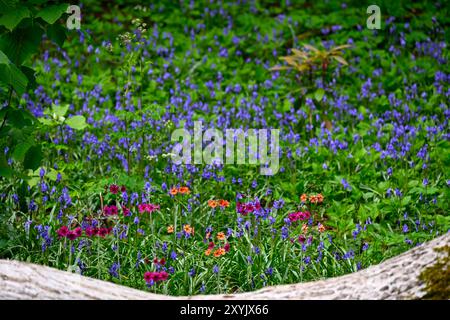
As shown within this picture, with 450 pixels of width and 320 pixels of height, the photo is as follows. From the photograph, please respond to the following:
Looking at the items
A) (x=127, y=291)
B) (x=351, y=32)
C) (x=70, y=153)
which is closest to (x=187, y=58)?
(x=351, y=32)

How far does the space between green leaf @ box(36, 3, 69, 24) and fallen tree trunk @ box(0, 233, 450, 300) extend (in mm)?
1455

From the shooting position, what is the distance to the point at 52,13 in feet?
12.1

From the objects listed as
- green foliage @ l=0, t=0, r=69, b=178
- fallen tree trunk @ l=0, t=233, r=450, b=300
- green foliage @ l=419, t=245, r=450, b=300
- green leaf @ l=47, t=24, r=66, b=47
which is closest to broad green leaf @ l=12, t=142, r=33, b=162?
green foliage @ l=0, t=0, r=69, b=178

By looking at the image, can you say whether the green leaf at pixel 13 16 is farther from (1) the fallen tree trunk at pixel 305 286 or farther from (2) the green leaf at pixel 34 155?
(1) the fallen tree trunk at pixel 305 286

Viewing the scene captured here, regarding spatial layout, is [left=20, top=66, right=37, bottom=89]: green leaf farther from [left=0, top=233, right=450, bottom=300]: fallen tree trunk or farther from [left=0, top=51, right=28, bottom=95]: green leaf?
[left=0, top=233, right=450, bottom=300]: fallen tree trunk

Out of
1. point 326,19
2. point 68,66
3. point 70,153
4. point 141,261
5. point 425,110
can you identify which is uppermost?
point 326,19

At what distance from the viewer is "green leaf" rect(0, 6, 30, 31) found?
3602 millimetres

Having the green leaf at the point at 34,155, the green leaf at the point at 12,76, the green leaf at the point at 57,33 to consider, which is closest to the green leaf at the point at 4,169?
the green leaf at the point at 34,155

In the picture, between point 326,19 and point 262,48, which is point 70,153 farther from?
point 326,19

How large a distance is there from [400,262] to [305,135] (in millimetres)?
3688

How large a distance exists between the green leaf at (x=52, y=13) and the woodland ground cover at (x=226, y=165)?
1.28 feet

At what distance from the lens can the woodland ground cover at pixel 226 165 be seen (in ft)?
13.8

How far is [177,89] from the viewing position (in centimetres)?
688

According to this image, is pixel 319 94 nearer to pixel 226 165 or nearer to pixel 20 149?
pixel 226 165
